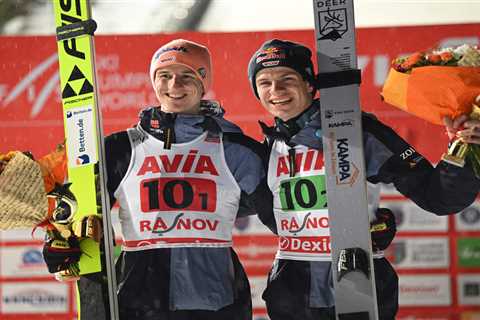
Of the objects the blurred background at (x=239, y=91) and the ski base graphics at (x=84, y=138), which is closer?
the ski base graphics at (x=84, y=138)

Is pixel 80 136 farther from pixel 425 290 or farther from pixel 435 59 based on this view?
pixel 425 290

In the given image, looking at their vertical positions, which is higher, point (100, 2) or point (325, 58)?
point (100, 2)

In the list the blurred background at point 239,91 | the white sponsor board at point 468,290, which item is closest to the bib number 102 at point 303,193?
the blurred background at point 239,91

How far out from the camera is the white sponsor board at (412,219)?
4.51 metres

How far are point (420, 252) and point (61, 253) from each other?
2356 millimetres

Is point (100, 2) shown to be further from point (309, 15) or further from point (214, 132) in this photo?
point (214, 132)

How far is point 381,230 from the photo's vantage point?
281cm

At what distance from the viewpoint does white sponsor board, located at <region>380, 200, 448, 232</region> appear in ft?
14.8

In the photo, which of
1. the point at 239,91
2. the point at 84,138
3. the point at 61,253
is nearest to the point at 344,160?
the point at 84,138

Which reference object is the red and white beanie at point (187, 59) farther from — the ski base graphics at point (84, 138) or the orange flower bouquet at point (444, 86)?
the orange flower bouquet at point (444, 86)

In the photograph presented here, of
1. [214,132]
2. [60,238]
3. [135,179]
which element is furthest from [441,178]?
[60,238]

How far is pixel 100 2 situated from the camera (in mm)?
4289

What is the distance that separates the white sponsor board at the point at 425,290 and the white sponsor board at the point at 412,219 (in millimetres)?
263

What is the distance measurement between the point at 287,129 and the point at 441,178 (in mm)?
532
